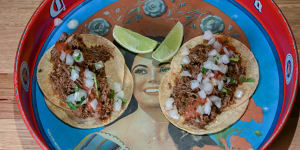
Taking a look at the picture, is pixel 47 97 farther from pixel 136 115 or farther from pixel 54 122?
pixel 136 115

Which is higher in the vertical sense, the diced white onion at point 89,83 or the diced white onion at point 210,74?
the diced white onion at point 89,83

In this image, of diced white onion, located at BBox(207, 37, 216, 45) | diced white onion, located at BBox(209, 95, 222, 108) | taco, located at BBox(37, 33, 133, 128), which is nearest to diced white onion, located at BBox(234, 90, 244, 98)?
diced white onion, located at BBox(209, 95, 222, 108)

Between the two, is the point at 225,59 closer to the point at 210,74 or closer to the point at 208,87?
the point at 210,74

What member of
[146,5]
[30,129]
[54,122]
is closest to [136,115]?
[54,122]

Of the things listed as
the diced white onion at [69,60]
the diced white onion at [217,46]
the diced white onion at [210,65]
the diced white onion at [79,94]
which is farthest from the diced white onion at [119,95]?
the diced white onion at [217,46]

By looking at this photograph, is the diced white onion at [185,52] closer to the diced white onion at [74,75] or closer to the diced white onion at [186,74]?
the diced white onion at [186,74]

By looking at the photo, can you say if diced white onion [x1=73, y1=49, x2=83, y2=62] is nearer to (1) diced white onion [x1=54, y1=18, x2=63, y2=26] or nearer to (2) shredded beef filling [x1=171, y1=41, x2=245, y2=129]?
(1) diced white onion [x1=54, y1=18, x2=63, y2=26]
